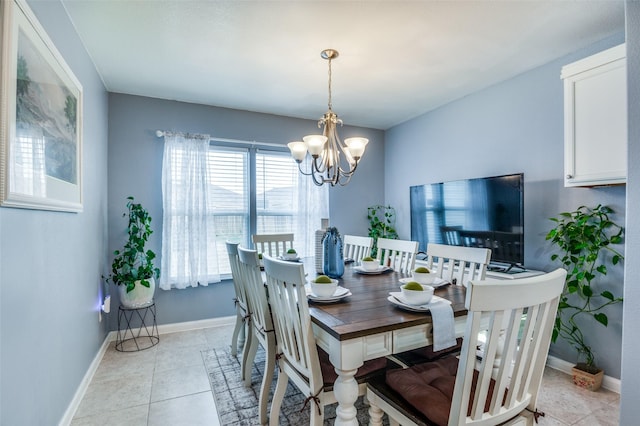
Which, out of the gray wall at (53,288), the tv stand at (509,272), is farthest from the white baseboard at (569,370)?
the gray wall at (53,288)

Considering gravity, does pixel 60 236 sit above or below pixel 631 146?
below

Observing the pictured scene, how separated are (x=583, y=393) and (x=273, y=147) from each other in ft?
12.2

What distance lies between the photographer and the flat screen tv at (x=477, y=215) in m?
2.80

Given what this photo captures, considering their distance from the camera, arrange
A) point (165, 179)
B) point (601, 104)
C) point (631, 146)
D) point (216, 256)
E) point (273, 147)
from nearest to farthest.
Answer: point (631, 146), point (601, 104), point (165, 179), point (216, 256), point (273, 147)

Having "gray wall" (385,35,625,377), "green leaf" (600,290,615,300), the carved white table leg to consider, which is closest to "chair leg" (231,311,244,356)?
the carved white table leg

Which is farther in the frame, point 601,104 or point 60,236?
point 601,104

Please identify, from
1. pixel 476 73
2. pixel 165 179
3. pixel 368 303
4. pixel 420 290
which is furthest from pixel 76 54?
pixel 476 73

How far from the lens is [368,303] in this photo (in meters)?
1.68

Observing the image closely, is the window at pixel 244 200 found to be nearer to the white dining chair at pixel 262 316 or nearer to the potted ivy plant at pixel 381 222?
the potted ivy plant at pixel 381 222

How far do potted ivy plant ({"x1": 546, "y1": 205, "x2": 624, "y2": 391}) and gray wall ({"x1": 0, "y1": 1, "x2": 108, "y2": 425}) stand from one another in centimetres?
318

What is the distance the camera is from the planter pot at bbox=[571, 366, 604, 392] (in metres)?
2.31

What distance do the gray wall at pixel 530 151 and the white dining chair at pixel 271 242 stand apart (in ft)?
6.47

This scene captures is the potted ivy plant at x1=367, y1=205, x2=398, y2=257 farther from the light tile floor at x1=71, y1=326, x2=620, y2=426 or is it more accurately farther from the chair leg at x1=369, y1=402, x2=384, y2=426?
the chair leg at x1=369, y1=402, x2=384, y2=426

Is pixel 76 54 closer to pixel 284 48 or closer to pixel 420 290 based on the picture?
pixel 284 48
